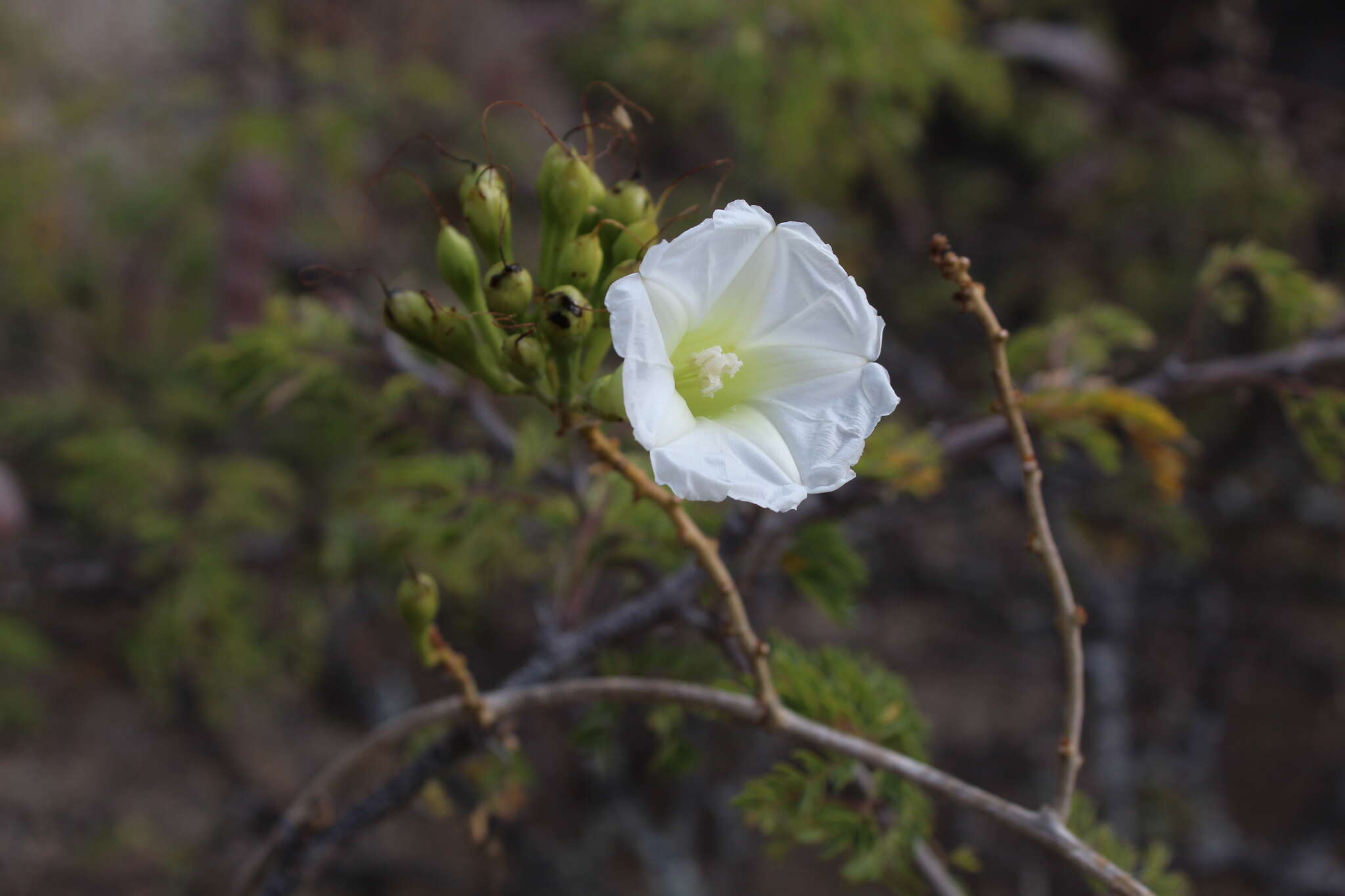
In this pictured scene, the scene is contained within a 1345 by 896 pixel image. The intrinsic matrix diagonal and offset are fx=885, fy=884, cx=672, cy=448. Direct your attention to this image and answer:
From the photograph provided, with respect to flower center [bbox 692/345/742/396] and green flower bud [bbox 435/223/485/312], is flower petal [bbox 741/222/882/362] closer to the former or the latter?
flower center [bbox 692/345/742/396]

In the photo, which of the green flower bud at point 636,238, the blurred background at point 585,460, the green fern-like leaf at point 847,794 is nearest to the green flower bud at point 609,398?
the green flower bud at point 636,238

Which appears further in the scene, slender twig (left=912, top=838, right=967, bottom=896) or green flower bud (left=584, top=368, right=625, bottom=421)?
slender twig (left=912, top=838, right=967, bottom=896)

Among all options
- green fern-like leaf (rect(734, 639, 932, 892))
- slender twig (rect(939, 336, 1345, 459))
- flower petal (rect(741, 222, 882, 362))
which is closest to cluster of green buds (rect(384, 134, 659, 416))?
flower petal (rect(741, 222, 882, 362))

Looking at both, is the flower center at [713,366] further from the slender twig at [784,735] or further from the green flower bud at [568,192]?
the slender twig at [784,735]

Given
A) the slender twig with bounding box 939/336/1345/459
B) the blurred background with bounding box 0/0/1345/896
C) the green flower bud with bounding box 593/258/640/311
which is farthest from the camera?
the blurred background with bounding box 0/0/1345/896

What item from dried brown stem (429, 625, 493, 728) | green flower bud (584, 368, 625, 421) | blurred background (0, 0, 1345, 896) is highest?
green flower bud (584, 368, 625, 421)

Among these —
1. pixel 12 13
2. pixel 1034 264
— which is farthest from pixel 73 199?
pixel 1034 264

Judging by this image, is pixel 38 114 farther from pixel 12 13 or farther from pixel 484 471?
pixel 484 471
